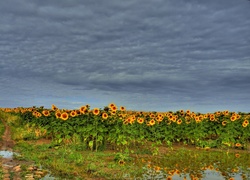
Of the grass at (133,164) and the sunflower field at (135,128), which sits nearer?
the grass at (133,164)

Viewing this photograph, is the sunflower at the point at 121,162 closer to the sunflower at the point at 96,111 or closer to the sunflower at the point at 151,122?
the sunflower at the point at 96,111

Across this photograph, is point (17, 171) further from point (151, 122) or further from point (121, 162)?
point (151, 122)

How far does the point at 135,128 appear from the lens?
16.0 meters

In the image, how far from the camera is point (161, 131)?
17.2m

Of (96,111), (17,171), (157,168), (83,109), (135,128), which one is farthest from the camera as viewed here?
(135,128)

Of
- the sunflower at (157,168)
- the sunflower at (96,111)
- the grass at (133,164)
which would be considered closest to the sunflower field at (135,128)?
the sunflower at (96,111)

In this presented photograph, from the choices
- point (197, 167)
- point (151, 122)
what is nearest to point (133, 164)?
point (197, 167)

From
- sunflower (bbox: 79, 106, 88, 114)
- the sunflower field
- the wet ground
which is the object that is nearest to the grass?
the wet ground

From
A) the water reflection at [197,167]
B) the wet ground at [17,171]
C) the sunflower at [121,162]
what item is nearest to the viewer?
the wet ground at [17,171]

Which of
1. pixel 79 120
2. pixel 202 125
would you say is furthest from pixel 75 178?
pixel 202 125

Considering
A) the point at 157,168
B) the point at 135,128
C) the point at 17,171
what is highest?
the point at 135,128

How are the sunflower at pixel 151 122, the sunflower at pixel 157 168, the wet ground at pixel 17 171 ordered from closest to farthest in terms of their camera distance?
the wet ground at pixel 17 171 < the sunflower at pixel 157 168 < the sunflower at pixel 151 122

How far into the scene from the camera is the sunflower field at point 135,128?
14.1 metres

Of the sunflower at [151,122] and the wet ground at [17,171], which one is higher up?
the sunflower at [151,122]
